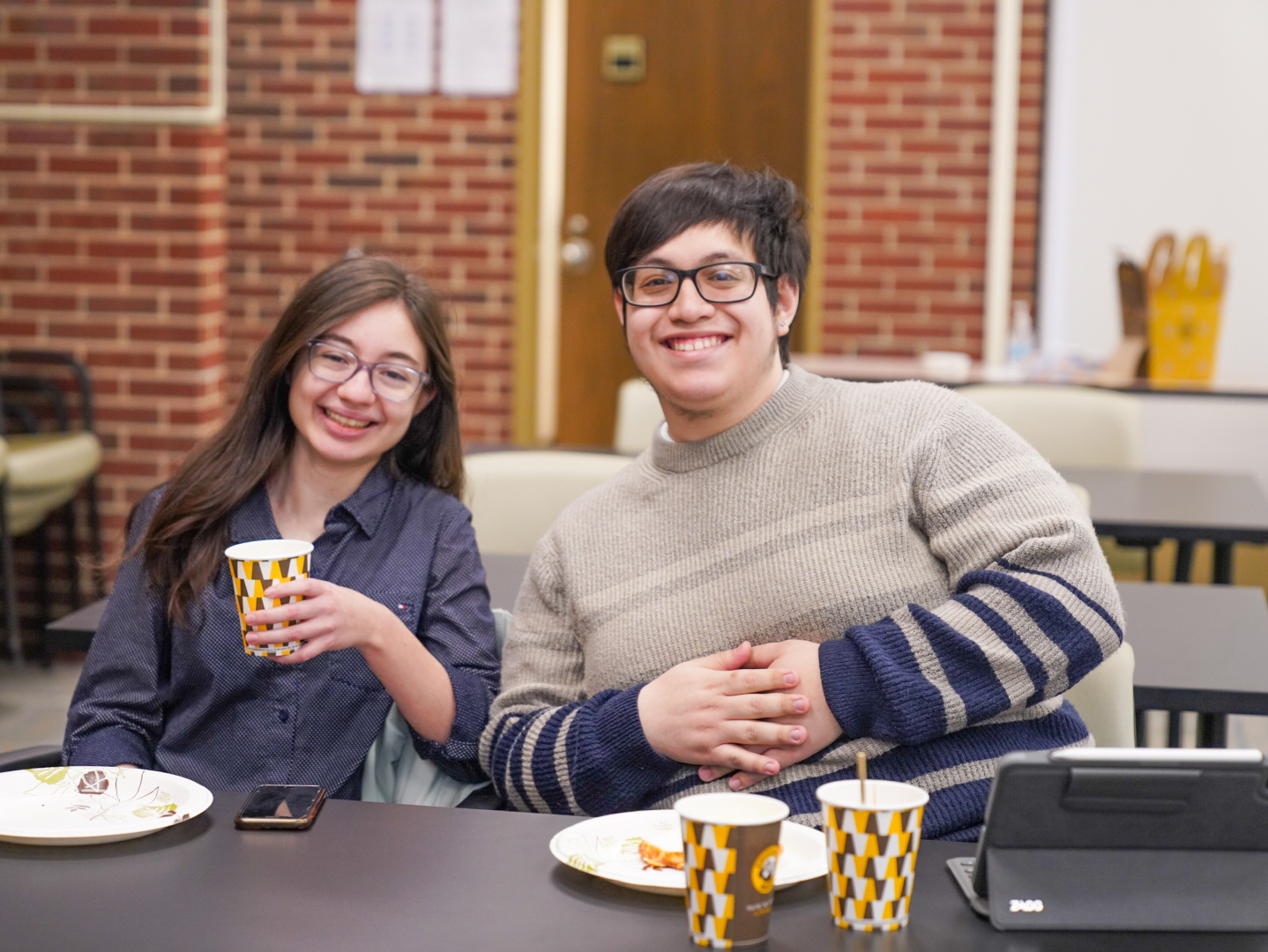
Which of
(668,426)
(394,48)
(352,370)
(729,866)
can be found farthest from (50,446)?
(729,866)

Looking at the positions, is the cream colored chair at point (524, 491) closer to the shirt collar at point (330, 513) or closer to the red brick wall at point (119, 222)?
the shirt collar at point (330, 513)

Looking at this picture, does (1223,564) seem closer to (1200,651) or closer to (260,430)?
(1200,651)

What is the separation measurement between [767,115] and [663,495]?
14.2ft

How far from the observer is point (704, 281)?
1677 millimetres

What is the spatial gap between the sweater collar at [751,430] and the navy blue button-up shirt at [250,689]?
0.34m

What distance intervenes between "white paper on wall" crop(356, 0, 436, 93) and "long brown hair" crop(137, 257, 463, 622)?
394 cm

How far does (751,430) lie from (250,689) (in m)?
0.68

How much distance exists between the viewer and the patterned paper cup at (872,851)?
1071 mm

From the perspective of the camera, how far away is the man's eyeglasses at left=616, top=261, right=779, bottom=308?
167cm

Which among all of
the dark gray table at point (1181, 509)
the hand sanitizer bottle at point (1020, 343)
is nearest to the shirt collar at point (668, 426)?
the dark gray table at point (1181, 509)

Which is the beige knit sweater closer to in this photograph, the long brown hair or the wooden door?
the long brown hair

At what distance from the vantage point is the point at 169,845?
4.19 feet

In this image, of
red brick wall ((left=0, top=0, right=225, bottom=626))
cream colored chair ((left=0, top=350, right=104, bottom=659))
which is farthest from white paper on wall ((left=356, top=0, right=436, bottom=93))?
cream colored chair ((left=0, top=350, right=104, bottom=659))

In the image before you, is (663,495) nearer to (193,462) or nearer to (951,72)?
(193,462)
